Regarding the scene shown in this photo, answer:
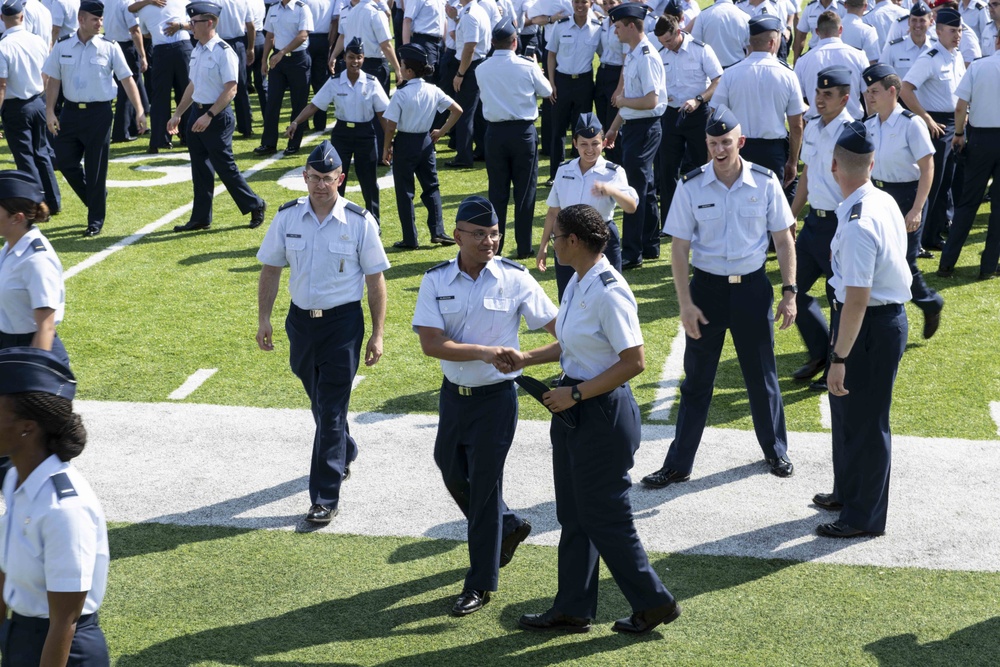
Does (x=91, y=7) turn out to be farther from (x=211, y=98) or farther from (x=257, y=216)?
(x=257, y=216)

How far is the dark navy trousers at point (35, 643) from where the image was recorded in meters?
3.64

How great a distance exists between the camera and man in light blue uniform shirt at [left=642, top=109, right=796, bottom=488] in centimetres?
709

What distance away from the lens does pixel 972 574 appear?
6.02 metres

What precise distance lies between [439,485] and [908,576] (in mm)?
2707

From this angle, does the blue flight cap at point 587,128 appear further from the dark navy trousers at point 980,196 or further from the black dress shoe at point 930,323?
the dark navy trousers at point 980,196

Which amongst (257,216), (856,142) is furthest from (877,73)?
(257,216)

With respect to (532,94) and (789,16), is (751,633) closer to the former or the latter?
(532,94)

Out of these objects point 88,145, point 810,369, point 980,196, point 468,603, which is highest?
point 88,145

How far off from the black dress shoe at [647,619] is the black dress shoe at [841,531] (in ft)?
4.23

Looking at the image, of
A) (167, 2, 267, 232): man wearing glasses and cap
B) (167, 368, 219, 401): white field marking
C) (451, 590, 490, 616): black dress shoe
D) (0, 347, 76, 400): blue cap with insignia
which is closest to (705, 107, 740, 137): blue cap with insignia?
(451, 590, 490, 616): black dress shoe

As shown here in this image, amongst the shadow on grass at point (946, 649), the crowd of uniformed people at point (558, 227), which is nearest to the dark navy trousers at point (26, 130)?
the crowd of uniformed people at point (558, 227)

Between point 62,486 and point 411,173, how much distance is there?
896cm

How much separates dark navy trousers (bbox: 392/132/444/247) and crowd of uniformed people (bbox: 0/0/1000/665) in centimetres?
4

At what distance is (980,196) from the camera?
36.2 ft
